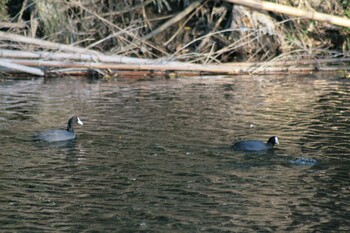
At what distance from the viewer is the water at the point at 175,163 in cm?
1255

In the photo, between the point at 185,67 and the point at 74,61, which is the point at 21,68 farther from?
the point at 185,67

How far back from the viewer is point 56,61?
97.5 feet

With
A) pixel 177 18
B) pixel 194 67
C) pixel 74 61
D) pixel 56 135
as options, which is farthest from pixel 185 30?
pixel 56 135

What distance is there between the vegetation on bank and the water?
522 cm

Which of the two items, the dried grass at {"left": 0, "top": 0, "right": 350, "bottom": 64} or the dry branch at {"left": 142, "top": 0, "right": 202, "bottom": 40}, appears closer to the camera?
the dried grass at {"left": 0, "top": 0, "right": 350, "bottom": 64}

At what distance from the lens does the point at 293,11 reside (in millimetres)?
32438

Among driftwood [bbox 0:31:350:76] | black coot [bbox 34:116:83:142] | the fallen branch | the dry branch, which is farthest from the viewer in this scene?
the dry branch

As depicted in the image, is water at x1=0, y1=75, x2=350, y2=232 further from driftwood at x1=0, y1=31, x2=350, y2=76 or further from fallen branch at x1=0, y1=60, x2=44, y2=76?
driftwood at x1=0, y1=31, x2=350, y2=76

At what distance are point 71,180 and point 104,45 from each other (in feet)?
61.1

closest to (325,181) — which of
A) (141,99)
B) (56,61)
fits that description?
(141,99)

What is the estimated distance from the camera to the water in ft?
41.2

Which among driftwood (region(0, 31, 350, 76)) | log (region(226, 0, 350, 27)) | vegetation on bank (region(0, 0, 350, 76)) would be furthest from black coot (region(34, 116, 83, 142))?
log (region(226, 0, 350, 27))

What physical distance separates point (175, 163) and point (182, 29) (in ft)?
66.2

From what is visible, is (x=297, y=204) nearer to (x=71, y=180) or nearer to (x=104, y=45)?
(x=71, y=180)
